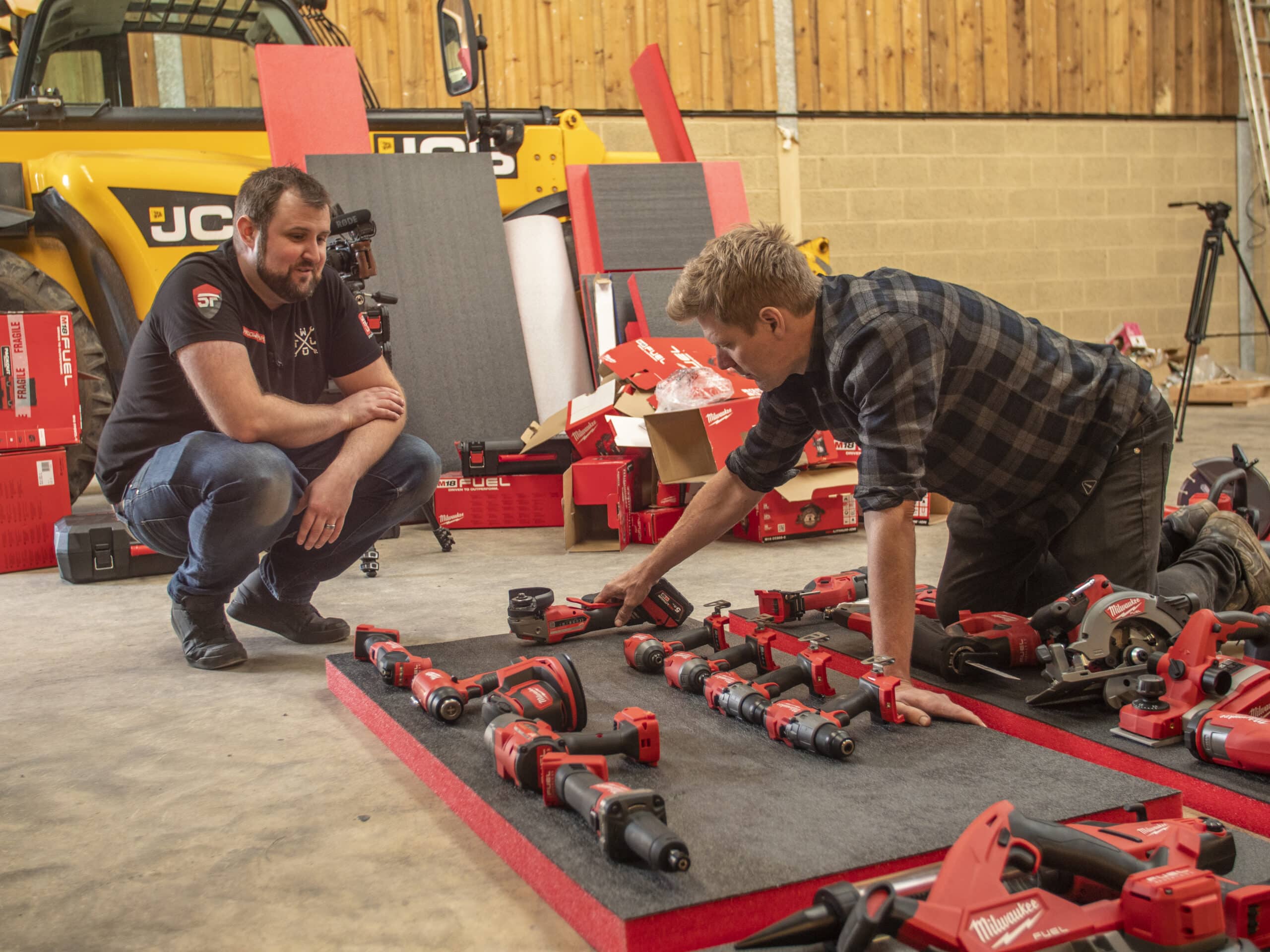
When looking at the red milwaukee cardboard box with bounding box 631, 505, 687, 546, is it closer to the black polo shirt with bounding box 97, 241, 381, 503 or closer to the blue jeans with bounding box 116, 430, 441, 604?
the blue jeans with bounding box 116, 430, 441, 604

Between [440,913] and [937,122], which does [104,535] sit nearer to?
[440,913]

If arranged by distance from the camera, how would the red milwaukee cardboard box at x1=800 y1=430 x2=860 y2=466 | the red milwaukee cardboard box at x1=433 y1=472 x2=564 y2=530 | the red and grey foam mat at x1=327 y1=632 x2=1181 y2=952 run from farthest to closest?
the red milwaukee cardboard box at x1=433 y1=472 x2=564 y2=530 < the red milwaukee cardboard box at x1=800 y1=430 x2=860 y2=466 < the red and grey foam mat at x1=327 y1=632 x2=1181 y2=952

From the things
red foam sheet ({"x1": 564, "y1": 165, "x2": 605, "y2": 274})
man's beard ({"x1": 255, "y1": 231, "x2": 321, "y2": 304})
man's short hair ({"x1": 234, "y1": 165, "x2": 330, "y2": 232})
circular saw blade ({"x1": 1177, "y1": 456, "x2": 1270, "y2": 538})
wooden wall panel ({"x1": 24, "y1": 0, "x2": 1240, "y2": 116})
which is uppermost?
wooden wall panel ({"x1": 24, "y1": 0, "x2": 1240, "y2": 116})

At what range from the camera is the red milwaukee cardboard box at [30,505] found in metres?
4.28

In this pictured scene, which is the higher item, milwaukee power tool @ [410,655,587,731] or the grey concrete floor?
milwaukee power tool @ [410,655,587,731]

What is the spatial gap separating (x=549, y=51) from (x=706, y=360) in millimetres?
4309

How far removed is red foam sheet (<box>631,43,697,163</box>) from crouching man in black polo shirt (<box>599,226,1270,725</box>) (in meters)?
4.15

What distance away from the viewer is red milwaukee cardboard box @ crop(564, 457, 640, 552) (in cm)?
436

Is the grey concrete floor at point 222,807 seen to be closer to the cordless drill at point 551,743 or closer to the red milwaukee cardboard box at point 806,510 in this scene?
the cordless drill at point 551,743

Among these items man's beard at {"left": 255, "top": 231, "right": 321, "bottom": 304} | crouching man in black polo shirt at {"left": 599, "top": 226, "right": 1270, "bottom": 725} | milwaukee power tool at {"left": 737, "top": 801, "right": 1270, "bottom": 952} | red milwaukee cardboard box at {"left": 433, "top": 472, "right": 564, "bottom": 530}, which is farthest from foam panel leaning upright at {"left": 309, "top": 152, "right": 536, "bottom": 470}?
milwaukee power tool at {"left": 737, "top": 801, "right": 1270, "bottom": 952}

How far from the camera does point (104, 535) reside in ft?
13.2

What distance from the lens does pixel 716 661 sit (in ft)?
8.01

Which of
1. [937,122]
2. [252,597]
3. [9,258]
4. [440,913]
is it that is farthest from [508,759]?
[937,122]

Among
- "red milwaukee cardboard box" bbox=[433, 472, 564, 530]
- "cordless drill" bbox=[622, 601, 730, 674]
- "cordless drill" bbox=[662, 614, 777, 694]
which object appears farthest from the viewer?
"red milwaukee cardboard box" bbox=[433, 472, 564, 530]
